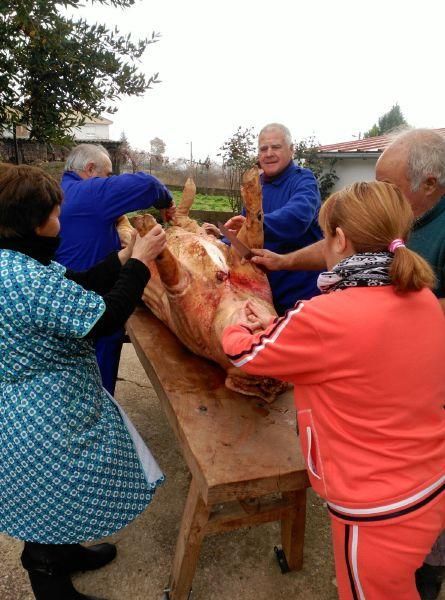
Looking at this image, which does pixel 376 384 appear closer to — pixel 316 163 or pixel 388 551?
pixel 388 551

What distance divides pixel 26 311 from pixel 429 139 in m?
1.83

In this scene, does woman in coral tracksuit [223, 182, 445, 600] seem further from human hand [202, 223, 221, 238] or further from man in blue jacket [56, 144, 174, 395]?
human hand [202, 223, 221, 238]

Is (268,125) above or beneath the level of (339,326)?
above

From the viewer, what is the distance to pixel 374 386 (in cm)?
129

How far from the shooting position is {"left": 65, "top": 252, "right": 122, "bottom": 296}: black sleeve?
222cm

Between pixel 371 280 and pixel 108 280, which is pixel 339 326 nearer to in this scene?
pixel 371 280

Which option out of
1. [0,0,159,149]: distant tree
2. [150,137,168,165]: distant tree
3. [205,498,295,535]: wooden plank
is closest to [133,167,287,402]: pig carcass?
[205,498,295,535]: wooden plank

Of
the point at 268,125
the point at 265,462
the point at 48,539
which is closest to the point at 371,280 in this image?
the point at 265,462

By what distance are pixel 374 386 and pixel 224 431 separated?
777 mm

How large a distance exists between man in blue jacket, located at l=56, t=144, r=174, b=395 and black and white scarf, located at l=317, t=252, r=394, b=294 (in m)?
1.81

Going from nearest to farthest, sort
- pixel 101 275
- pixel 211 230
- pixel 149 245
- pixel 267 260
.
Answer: pixel 149 245 < pixel 101 275 < pixel 267 260 < pixel 211 230

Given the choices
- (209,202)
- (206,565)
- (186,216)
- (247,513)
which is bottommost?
(206,565)

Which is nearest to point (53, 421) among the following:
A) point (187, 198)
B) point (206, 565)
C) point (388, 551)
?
point (388, 551)

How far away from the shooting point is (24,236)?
157 cm
